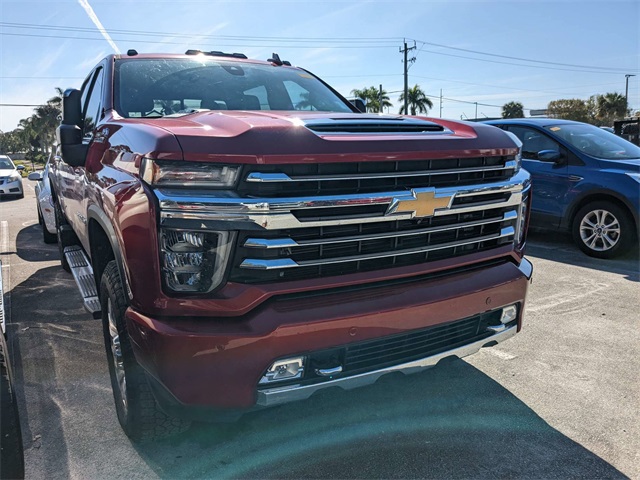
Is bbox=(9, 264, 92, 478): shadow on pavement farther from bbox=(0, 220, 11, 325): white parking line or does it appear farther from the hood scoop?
the hood scoop

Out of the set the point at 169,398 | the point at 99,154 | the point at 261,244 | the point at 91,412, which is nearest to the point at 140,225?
the point at 261,244

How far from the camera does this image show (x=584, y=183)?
6.59 metres

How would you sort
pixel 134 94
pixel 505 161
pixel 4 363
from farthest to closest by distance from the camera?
pixel 134 94, pixel 505 161, pixel 4 363

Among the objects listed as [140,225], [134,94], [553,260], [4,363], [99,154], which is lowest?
[553,260]

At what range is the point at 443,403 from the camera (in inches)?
120

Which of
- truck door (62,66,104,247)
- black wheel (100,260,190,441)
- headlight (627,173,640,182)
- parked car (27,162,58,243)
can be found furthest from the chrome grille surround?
parked car (27,162,58,243)

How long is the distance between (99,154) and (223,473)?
6.01 ft

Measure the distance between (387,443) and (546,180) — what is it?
17.9ft

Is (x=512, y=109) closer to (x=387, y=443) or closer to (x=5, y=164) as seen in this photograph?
(x=5, y=164)

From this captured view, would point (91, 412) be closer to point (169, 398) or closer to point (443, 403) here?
point (169, 398)

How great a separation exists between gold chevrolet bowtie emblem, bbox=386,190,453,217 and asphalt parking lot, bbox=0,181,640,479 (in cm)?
90

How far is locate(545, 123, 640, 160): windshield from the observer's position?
22.4 ft

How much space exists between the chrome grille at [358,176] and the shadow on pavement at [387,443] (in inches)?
41.6

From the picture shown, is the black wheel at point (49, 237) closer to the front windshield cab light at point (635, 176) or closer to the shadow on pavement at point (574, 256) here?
the shadow on pavement at point (574, 256)
